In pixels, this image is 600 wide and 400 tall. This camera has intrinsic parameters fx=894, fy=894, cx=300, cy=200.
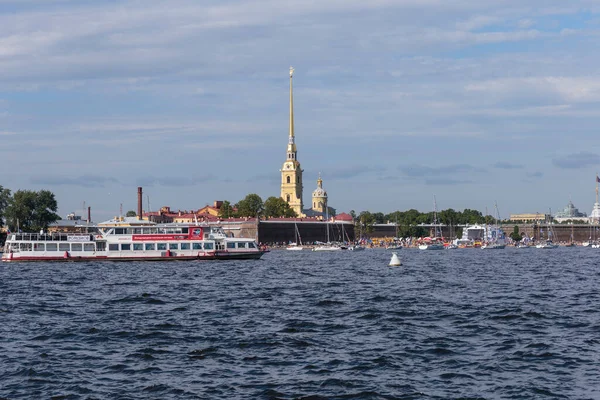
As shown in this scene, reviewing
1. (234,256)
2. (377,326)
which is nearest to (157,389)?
(377,326)

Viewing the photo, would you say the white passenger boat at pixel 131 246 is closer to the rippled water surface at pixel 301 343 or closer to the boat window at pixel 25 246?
the boat window at pixel 25 246

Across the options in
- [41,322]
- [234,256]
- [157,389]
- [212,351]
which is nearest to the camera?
[157,389]

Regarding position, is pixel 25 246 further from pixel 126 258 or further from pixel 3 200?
pixel 3 200

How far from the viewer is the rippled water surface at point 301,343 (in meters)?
21.0

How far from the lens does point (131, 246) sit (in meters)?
87.8

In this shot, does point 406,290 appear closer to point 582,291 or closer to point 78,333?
point 582,291

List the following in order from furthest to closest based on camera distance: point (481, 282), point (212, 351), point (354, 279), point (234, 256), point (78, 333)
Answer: point (234, 256), point (354, 279), point (481, 282), point (78, 333), point (212, 351)

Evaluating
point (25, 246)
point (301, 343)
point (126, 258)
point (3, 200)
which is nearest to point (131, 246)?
point (126, 258)

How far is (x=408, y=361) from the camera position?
2411cm

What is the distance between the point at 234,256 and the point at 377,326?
59.3 meters

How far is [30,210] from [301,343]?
435 feet

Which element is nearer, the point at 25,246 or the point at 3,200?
the point at 25,246

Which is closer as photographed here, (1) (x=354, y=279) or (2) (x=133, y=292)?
(2) (x=133, y=292)

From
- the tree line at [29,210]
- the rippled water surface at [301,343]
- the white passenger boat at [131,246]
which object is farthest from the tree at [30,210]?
the rippled water surface at [301,343]
